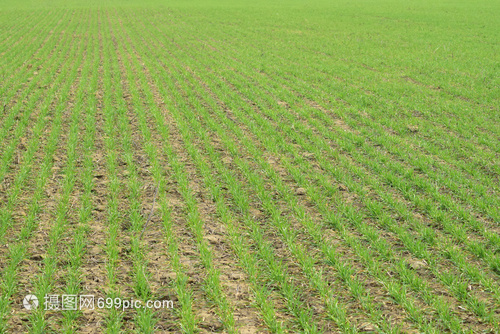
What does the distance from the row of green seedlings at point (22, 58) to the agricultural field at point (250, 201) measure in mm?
200

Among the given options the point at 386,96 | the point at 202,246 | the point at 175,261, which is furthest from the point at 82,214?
the point at 386,96

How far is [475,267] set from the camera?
5.05 meters

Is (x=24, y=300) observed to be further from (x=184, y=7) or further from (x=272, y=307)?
(x=184, y=7)

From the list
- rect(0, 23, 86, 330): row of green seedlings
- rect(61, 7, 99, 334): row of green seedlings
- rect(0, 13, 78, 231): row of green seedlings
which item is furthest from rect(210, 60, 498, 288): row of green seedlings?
rect(0, 13, 78, 231): row of green seedlings

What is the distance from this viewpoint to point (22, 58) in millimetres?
20734

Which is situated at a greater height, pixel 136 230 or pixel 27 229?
pixel 27 229

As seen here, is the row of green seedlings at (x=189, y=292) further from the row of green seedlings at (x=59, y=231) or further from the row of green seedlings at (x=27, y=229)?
the row of green seedlings at (x=27, y=229)

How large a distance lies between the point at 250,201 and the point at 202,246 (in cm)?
166

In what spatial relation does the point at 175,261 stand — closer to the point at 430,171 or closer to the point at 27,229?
the point at 27,229

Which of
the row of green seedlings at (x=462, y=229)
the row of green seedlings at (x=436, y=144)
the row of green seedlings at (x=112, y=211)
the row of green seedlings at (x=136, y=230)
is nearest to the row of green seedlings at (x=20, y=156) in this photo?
the row of green seedlings at (x=112, y=211)

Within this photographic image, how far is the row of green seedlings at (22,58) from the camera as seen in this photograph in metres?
13.7

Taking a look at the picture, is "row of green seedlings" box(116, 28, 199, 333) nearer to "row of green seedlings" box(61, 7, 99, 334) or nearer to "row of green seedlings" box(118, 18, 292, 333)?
"row of green seedlings" box(118, 18, 292, 333)

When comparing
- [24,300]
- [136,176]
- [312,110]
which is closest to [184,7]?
[312,110]

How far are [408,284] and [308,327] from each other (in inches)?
59.4
